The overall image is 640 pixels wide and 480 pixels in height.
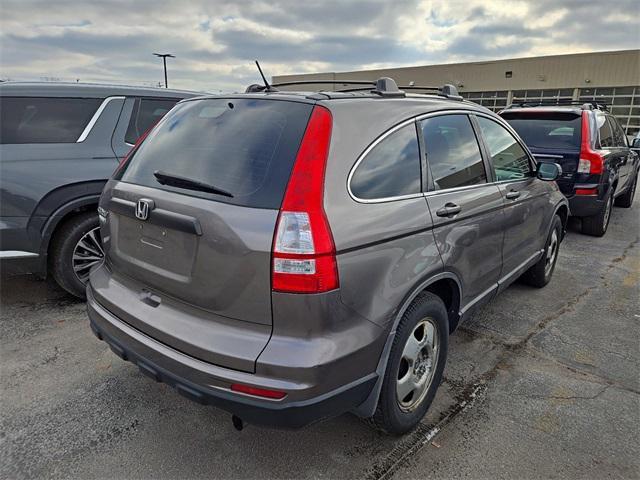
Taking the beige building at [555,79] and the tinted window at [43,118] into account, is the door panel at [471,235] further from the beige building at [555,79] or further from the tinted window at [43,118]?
the beige building at [555,79]

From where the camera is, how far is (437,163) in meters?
2.56

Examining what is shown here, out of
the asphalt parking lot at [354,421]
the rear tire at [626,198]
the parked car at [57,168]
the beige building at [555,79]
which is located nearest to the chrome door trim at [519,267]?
the asphalt parking lot at [354,421]

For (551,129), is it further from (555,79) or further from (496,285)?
(555,79)

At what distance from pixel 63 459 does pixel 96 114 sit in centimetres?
Result: 297

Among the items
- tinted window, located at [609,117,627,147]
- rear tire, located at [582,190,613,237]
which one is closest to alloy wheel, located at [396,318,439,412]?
rear tire, located at [582,190,613,237]

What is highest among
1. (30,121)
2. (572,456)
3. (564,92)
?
(564,92)

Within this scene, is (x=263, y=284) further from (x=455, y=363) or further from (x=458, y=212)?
(x=455, y=363)

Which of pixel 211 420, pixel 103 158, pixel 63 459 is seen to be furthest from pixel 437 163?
pixel 103 158

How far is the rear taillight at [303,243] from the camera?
5.76ft

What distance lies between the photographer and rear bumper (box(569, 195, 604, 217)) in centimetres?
600

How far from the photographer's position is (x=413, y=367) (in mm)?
2371

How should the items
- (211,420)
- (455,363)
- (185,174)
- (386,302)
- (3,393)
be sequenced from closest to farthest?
(386,302)
(185,174)
(211,420)
(3,393)
(455,363)

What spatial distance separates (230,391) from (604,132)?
7.00 metres

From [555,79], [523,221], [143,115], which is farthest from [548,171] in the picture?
[555,79]
